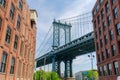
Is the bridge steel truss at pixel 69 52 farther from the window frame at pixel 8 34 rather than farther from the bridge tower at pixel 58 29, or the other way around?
the window frame at pixel 8 34

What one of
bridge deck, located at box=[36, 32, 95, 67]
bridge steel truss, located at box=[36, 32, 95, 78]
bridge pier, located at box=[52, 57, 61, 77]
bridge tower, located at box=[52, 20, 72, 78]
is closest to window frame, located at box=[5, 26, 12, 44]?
bridge steel truss, located at box=[36, 32, 95, 78]

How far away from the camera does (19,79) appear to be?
2528 cm

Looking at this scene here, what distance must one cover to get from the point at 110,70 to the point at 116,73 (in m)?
2.96

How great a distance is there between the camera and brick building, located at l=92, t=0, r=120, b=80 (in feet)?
114

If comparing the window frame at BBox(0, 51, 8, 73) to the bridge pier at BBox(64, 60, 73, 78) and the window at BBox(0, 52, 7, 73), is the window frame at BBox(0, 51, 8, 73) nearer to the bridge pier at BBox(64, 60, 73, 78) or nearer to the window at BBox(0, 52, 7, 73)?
the window at BBox(0, 52, 7, 73)

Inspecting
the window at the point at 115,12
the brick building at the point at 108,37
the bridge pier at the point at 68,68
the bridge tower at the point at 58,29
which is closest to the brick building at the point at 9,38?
the brick building at the point at 108,37

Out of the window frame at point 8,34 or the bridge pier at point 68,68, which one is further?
the bridge pier at point 68,68

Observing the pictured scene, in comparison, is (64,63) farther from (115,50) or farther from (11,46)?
(11,46)

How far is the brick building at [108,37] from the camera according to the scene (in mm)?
34812

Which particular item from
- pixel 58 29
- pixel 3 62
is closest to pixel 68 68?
pixel 58 29

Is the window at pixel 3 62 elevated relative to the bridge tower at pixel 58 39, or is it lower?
lower

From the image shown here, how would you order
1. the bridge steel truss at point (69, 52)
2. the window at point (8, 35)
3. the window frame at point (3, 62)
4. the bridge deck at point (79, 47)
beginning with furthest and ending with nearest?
the bridge steel truss at point (69, 52), the bridge deck at point (79, 47), the window at point (8, 35), the window frame at point (3, 62)

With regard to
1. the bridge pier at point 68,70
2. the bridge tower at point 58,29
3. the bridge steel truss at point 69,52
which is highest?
the bridge tower at point 58,29

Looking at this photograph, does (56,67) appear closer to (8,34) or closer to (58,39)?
(58,39)
